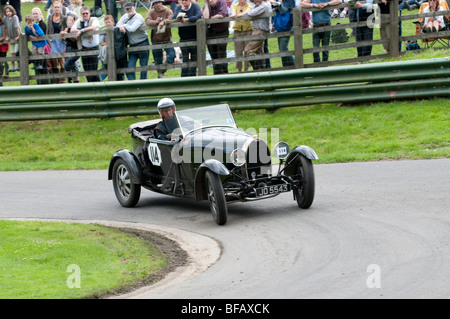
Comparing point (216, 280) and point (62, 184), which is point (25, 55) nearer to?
point (62, 184)

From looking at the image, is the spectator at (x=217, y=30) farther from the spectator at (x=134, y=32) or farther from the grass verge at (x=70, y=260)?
the grass verge at (x=70, y=260)

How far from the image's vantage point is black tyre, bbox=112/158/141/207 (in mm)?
10859

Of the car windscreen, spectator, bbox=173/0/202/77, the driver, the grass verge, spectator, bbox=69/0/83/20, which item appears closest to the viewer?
the grass verge

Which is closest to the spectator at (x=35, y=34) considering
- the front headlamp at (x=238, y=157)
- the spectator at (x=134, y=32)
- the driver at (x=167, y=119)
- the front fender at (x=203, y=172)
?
the spectator at (x=134, y=32)

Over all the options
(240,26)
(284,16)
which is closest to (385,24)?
(284,16)

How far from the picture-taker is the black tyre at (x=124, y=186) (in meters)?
10.9

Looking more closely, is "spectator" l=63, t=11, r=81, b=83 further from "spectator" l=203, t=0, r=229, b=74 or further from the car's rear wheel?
the car's rear wheel

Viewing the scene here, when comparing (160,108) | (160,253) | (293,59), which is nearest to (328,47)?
(293,59)

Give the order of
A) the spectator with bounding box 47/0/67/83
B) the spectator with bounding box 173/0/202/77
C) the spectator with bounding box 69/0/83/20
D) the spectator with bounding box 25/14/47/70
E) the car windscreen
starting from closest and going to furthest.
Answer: the car windscreen, the spectator with bounding box 173/0/202/77, the spectator with bounding box 25/14/47/70, the spectator with bounding box 47/0/67/83, the spectator with bounding box 69/0/83/20

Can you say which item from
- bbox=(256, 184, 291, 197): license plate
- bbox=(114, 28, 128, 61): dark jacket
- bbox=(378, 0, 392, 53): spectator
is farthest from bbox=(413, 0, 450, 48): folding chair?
bbox=(256, 184, 291, 197): license plate

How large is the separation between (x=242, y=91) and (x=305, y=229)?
24.5 feet

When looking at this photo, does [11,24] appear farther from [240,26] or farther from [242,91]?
[242,91]

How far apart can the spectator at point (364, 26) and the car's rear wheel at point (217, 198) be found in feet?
27.7

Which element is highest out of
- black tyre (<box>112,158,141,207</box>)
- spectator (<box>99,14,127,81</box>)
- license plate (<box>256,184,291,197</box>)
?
spectator (<box>99,14,127,81</box>)
